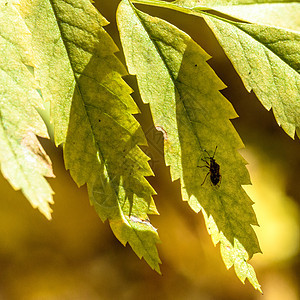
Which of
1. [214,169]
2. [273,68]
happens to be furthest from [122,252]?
[273,68]

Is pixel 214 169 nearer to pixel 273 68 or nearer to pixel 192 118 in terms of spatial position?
pixel 192 118

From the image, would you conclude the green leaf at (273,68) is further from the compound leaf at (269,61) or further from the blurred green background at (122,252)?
the blurred green background at (122,252)

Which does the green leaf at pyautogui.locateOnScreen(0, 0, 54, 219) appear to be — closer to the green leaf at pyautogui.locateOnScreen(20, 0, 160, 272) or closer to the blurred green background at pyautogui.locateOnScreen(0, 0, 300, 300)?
the green leaf at pyautogui.locateOnScreen(20, 0, 160, 272)

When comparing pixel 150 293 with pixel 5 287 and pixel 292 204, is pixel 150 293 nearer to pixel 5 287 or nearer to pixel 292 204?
pixel 5 287

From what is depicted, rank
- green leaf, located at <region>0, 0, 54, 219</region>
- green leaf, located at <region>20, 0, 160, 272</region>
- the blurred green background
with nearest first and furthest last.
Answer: green leaf, located at <region>0, 0, 54, 219</region>
green leaf, located at <region>20, 0, 160, 272</region>
the blurred green background

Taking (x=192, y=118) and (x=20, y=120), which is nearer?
(x=20, y=120)

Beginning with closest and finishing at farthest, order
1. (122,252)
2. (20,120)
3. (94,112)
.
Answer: (20,120) < (94,112) < (122,252)

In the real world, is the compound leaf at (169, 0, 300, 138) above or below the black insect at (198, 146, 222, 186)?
above

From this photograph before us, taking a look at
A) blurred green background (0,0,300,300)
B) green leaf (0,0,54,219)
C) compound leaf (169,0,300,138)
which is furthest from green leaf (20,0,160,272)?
blurred green background (0,0,300,300)
